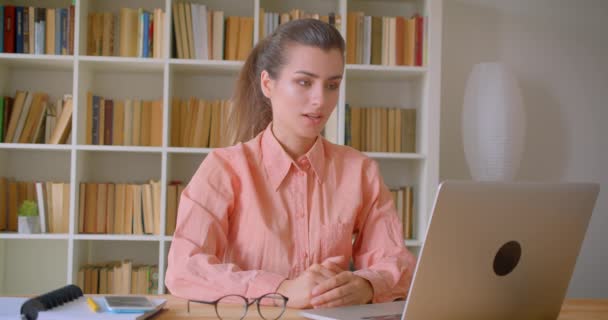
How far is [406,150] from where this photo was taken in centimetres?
343

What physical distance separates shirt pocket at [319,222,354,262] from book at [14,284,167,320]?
19.9 inches

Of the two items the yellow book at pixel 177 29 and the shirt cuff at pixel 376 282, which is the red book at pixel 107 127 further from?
the shirt cuff at pixel 376 282

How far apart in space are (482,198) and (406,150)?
246cm

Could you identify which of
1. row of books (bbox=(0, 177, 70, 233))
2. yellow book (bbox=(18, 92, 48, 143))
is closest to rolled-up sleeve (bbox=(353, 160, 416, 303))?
row of books (bbox=(0, 177, 70, 233))

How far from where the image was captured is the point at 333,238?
1648 millimetres

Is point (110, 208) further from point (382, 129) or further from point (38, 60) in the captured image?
point (382, 129)

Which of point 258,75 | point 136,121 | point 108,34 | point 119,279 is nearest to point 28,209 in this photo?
point 119,279

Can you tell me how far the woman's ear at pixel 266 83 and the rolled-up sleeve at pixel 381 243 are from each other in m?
0.31

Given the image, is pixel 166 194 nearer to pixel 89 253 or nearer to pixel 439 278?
pixel 89 253

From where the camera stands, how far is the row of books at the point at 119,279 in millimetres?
3328

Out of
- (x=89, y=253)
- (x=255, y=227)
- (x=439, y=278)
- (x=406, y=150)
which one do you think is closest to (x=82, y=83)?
(x=89, y=253)

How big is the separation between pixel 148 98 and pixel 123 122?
0.28 metres

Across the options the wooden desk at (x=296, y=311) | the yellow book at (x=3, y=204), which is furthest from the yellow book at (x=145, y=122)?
the wooden desk at (x=296, y=311)

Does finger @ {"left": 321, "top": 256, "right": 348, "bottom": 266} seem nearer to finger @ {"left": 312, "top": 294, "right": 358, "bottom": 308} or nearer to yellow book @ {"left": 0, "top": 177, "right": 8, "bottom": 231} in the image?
finger @ {"left": 312, "top": 294, "right": 358, "bottom": 308}
